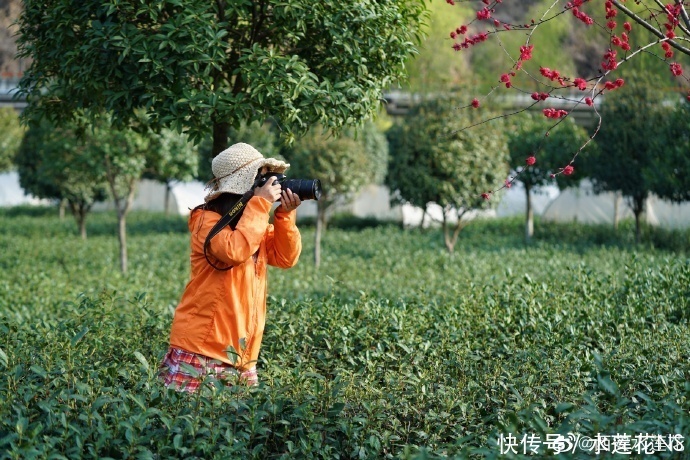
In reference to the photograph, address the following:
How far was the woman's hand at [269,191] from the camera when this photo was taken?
4.62 metres

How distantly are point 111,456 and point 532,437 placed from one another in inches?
70.4

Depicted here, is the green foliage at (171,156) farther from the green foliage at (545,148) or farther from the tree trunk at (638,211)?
the tree trunk at (638,211)

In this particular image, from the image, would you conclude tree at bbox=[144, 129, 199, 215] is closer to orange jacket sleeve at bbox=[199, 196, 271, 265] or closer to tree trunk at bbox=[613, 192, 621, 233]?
orange jacket sleeve at bbox=[199, 196, 271, 265]

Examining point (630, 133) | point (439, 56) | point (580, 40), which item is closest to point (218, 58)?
point (630, 133)

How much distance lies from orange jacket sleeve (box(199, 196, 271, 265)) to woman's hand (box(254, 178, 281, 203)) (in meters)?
0.04

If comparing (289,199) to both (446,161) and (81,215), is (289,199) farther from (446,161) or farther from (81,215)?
(81,215)

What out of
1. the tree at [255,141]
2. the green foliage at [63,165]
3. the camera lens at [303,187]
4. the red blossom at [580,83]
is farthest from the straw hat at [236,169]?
the tree at [255,141]

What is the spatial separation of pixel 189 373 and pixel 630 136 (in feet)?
50.9

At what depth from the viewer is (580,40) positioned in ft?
174

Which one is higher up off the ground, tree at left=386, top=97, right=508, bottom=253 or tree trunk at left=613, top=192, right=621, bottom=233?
tree at left=386, top=97, right=508, bottom=253

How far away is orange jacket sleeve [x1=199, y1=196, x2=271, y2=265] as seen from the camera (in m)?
4.46

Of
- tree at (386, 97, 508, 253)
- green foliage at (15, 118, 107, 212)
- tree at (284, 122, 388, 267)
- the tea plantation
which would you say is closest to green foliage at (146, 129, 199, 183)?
green foliage at (15, 118, 107, 212)

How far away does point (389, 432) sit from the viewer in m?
4.22

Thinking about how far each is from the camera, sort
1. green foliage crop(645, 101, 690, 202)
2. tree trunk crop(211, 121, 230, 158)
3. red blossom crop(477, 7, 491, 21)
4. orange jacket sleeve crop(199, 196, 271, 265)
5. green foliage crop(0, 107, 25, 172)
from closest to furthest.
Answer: orange jacket sleeve crop(199, 196, 271, 265), red blossom crop(477, 7, 491, 21), tree trunk crop(211, 121, 230, 158), green foliage crop(645, 101, 690, 202), green foliage crop(0, 107, 25, 172)
